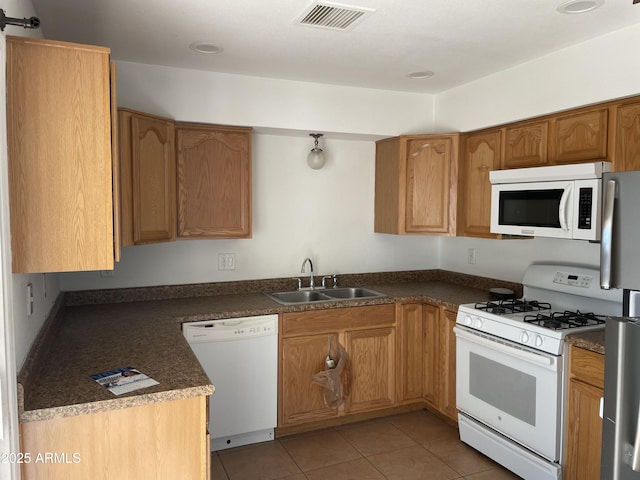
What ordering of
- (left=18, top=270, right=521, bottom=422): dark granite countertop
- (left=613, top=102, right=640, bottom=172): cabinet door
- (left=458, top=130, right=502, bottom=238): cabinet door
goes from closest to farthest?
(left=18, top=270, right=521, bottom=422): dark granite countertop < (left=613, top=102, right=640, bottom=172): cabinet door < (left=458, top=130, right=502, bottom=238): cabinet door

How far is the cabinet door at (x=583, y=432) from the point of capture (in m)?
2.25

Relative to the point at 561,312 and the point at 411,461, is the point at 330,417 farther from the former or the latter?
the point at 561,312

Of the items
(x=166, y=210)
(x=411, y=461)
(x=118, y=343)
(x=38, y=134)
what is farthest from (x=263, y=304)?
(x=38, y=134)

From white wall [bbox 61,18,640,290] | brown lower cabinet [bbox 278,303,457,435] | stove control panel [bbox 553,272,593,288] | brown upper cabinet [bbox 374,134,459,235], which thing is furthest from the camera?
brown upper cabinet [bbox 374,134,459,235]

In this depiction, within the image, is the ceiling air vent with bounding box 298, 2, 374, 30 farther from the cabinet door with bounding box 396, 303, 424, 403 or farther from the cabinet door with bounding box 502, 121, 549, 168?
the cabinet door with bounding box 396, 303, 424, 403

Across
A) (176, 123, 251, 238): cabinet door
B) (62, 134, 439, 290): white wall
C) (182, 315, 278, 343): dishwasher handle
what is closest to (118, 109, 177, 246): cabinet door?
(176, 123, 251, 238): cabinet door

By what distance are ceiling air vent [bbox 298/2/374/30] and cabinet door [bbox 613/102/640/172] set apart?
1395 mm

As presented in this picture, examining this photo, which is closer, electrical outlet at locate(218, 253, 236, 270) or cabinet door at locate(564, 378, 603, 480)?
cabinet door at locate(564, 378, 603, 480)

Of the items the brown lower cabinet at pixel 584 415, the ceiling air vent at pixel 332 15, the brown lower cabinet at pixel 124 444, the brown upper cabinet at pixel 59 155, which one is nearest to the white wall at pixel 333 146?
the brown lower cabinet at pixel 584 415

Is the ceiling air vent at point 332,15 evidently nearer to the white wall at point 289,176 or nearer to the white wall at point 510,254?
the white wall at point 289,176

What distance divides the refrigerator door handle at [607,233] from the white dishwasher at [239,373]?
1.98 m

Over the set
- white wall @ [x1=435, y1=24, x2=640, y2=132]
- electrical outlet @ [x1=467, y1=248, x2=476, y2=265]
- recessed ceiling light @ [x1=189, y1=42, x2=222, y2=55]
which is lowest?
electrical outlet @ [x1=467, y1=248, x2=476, y2=265]

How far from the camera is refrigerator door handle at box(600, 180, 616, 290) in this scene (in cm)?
151

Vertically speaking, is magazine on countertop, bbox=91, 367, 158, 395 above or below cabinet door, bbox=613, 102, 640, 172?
below
